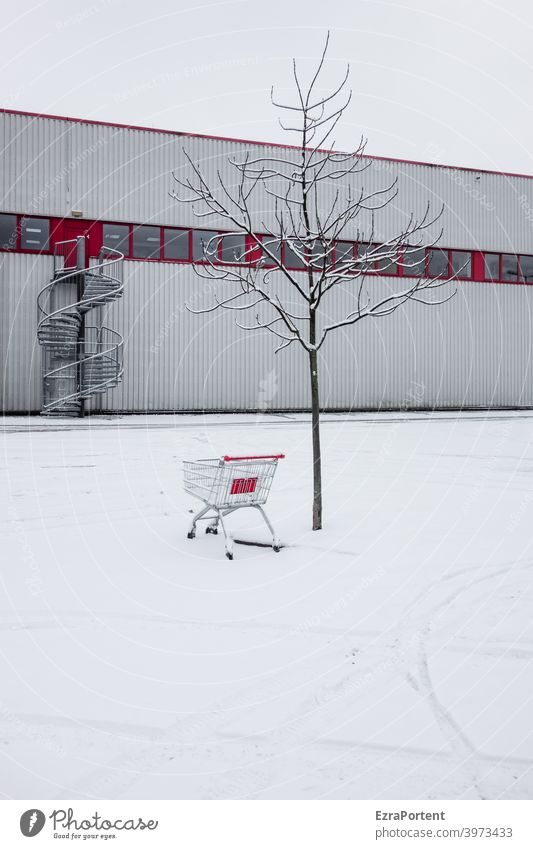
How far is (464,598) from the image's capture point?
548 cm

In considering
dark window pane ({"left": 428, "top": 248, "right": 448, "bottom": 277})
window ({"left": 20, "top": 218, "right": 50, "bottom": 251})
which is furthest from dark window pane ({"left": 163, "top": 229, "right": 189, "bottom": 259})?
dark window pane ({"left": 428, "top": 248, "right": 448, "bottom": 277})

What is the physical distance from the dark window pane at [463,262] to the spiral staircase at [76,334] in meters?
14.6

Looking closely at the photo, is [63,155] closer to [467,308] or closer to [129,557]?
[467,308]

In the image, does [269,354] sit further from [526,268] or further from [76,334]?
[526,268]

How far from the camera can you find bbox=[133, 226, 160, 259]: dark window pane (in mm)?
26438

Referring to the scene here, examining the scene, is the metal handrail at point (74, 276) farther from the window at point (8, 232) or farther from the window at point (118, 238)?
the window at point (8, 232)

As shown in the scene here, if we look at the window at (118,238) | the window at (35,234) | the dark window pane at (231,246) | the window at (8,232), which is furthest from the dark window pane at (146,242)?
the window at (8,232)

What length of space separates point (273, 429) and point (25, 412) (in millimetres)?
10084

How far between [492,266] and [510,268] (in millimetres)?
1030

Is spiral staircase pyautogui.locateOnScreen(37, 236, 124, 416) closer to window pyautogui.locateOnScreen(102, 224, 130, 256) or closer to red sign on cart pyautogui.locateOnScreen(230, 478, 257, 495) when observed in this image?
window pyautogui.locateOnScreen(102, 224, 130, 256)

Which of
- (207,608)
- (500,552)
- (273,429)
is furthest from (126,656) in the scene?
(273,429)
